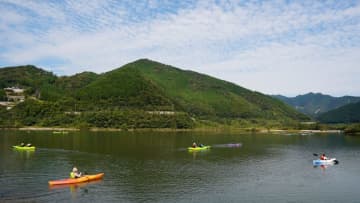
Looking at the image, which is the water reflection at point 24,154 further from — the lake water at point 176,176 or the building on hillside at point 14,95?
the building on hillside at point 14,95

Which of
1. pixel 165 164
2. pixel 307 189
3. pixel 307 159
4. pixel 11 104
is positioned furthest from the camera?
pixel 11 104

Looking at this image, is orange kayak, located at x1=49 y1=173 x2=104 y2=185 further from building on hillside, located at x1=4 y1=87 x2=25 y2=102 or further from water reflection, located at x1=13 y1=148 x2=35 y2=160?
building on hillside, located at x1=4 y1=87 x2=25 y2=102

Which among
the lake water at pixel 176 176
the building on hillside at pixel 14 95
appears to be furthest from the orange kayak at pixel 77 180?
the building on hillside at pixel 14 95

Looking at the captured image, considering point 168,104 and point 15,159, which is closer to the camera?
point 15,159

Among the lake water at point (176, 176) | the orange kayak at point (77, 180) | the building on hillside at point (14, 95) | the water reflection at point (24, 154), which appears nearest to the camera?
the lake water at point (176, 176)

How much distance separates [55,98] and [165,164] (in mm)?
145874

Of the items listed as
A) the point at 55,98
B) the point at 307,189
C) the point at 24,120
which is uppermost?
the point at 55,98

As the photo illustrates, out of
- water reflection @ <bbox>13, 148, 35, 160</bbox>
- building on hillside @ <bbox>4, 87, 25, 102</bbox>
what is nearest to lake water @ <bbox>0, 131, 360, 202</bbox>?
water reflection @ <bbox>13, 148, 35, 160</bbox>

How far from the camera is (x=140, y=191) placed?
3588 cm

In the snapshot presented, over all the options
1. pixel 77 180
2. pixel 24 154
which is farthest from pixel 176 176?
pixel 24 154

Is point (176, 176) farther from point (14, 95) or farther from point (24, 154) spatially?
point (14, 95)

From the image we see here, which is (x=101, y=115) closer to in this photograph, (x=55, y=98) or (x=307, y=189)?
(x=55, y=98)

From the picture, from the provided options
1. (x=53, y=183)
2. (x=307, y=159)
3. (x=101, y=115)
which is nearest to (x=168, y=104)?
(x=101, y=115)

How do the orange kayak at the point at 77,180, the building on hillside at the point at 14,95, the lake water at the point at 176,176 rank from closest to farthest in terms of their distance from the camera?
the lake water at the point at 176,176
the orange kayak at the point at 77,180
the building on hillside at the point at 14,95
